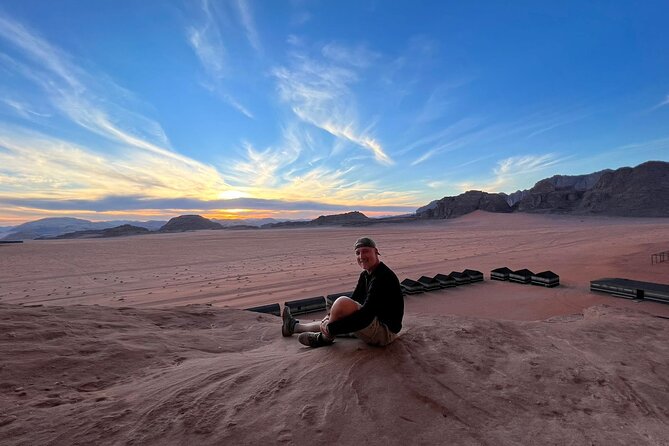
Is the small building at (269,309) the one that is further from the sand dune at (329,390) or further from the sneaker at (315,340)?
the sneaker at (315,340)

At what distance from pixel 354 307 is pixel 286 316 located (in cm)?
209

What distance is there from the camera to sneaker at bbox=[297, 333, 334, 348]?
3.75 meters

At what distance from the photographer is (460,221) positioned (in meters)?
64.4

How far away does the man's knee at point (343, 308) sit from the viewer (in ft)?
10.6

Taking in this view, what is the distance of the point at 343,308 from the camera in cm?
325

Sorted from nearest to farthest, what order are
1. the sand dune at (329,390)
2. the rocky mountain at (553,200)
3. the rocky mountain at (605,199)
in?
the sand dune at (329,390)
the rocky mountain at (605,199)
the rocky mountain at (553,200)

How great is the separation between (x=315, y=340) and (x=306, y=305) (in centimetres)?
457

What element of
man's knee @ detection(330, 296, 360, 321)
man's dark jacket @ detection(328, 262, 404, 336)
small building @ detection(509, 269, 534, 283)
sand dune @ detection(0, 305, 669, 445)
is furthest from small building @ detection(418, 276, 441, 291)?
man's knee @ detection(330, 296, 360, 321)

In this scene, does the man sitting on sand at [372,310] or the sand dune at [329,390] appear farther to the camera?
the man sitting on sand at [372,310]

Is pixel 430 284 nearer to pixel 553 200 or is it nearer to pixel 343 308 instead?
pixel 343 308

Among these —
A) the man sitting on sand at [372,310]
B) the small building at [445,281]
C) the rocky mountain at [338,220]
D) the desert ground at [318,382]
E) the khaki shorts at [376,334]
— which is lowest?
the small building at [445,281]

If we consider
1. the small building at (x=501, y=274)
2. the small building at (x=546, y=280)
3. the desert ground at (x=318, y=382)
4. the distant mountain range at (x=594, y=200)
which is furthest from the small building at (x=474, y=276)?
the distant mountain range at (x=594, y=200)

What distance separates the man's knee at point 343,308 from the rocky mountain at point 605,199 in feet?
229

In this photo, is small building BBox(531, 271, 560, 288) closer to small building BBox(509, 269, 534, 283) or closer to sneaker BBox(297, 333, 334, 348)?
small building BBox(509, 269, 534, 283)
